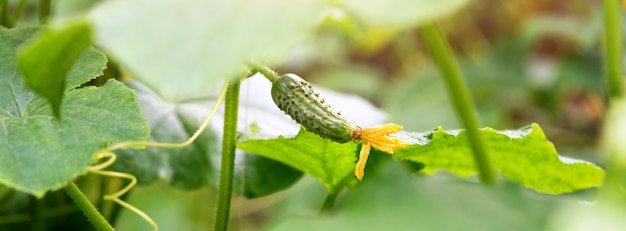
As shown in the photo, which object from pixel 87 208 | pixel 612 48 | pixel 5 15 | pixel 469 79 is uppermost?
pixel 469 79

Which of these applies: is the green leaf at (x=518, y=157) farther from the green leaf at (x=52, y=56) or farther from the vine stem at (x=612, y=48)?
the green leaf at (x=52, y=56)

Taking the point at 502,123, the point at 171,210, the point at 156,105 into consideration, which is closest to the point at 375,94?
the point at 502,123

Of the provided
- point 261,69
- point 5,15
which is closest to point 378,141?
point 261,69

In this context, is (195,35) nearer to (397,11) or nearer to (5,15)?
(397,11)

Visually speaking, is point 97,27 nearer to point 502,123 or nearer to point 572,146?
point 502,123

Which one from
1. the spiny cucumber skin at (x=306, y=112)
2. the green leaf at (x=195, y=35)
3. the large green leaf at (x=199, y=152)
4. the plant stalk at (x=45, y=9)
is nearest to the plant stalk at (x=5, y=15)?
the plant stalk at (x=45, y=9)

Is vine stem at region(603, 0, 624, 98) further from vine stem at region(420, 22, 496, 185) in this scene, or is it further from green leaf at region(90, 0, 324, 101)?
green leaf at region(90, 0, 324, 101)

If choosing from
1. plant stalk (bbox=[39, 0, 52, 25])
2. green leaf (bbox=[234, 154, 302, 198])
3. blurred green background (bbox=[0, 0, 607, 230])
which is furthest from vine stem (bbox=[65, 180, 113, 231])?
blurred green background (bbox=[0, 0, 607, 230])
